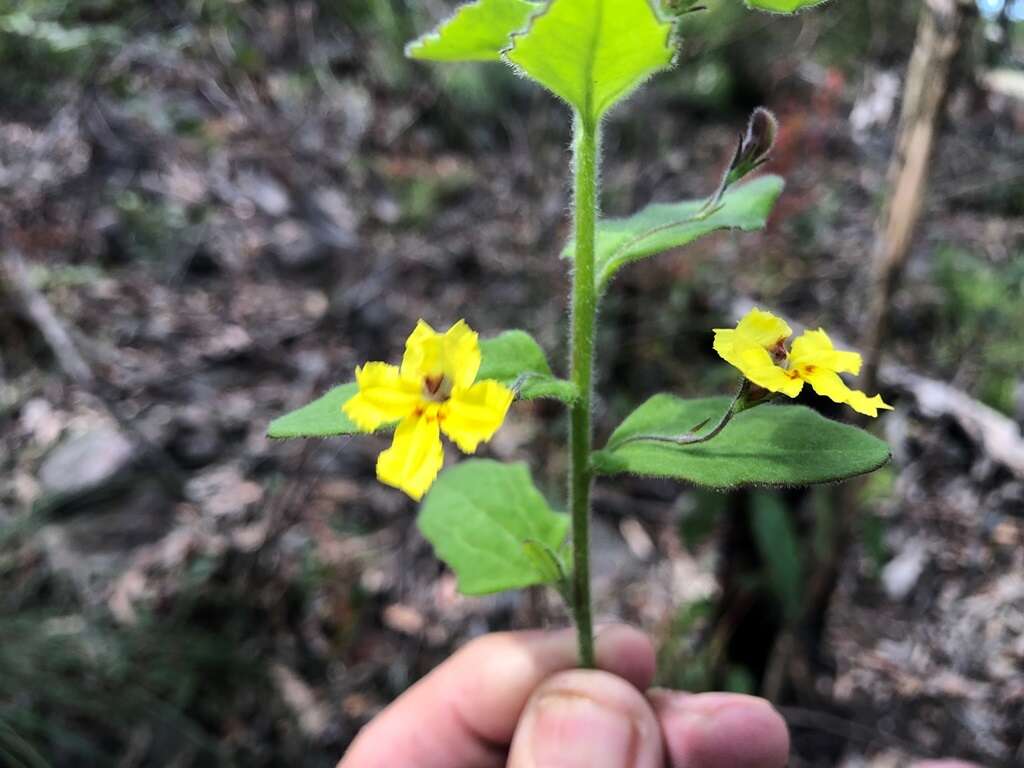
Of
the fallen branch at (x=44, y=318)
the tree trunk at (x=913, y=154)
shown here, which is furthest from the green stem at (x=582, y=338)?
the fallen branch at (x=44, y=318)

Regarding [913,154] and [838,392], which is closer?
[838,392]

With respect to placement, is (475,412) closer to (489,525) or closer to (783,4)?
(489,525)

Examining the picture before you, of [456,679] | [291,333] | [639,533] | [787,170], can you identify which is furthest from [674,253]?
[456,679]

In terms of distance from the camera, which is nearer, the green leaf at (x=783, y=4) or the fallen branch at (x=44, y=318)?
the green leaf at (x=783, y=4)

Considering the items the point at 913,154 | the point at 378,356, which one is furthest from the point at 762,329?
the point at 378,356

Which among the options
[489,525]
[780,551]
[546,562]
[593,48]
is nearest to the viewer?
[593,48]

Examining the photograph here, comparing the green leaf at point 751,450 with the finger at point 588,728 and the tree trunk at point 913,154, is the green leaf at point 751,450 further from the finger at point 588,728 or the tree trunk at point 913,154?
the tree trunk at point 913,154
